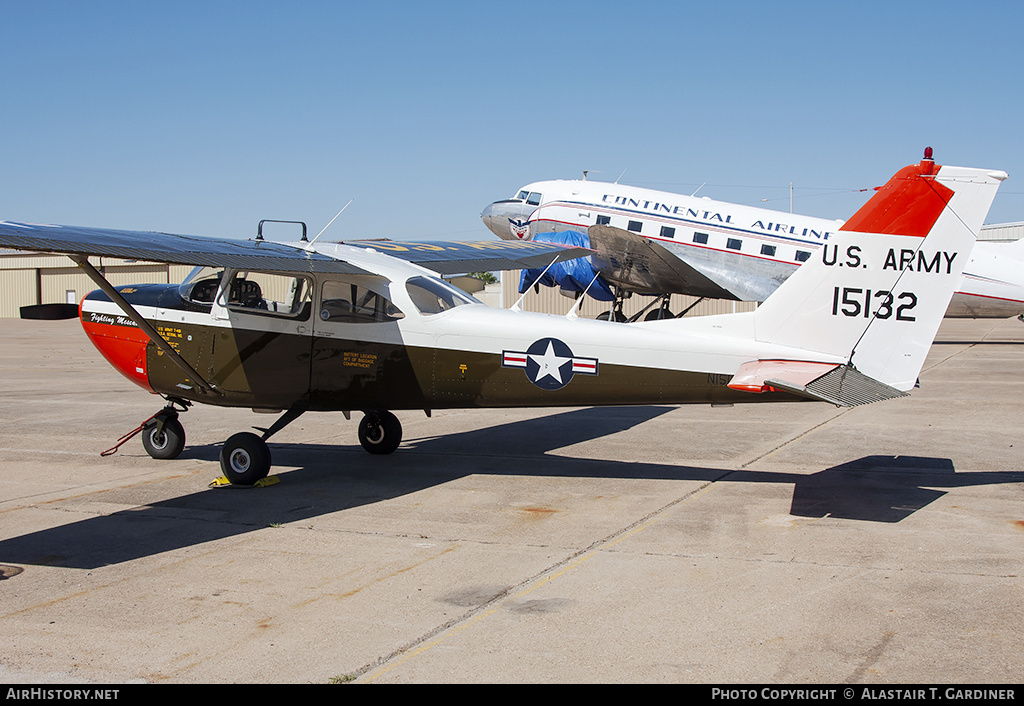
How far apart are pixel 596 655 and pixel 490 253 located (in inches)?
346

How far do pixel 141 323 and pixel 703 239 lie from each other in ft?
58.5

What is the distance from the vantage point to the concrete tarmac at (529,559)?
15.4 feet

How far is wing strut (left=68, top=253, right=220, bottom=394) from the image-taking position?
764 cm

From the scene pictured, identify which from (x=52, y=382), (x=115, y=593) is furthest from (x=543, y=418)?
(x=52, y=382)

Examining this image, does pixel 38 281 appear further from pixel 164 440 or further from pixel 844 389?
pixel 844 389

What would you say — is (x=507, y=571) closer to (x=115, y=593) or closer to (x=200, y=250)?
(x=115, y=593)

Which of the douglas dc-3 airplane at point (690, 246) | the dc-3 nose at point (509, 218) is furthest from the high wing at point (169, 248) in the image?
the dc-3 nose at point (509, 218)

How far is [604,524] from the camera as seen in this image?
7523 mm

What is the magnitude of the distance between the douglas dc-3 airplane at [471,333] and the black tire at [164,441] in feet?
0.07

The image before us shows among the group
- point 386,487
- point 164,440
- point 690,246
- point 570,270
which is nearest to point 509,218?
point 570,270

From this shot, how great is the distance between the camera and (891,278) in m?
7.96

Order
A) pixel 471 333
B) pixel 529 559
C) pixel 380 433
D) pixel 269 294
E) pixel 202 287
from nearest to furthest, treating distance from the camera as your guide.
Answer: pixel 529 559
pixel 471 333
pixel 269 294
pixel 202 287
pixel 380 433

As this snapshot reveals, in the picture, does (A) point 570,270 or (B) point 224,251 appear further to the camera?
(A) point 570,270

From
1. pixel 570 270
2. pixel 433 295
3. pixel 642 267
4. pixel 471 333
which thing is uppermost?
pixel 642 267
